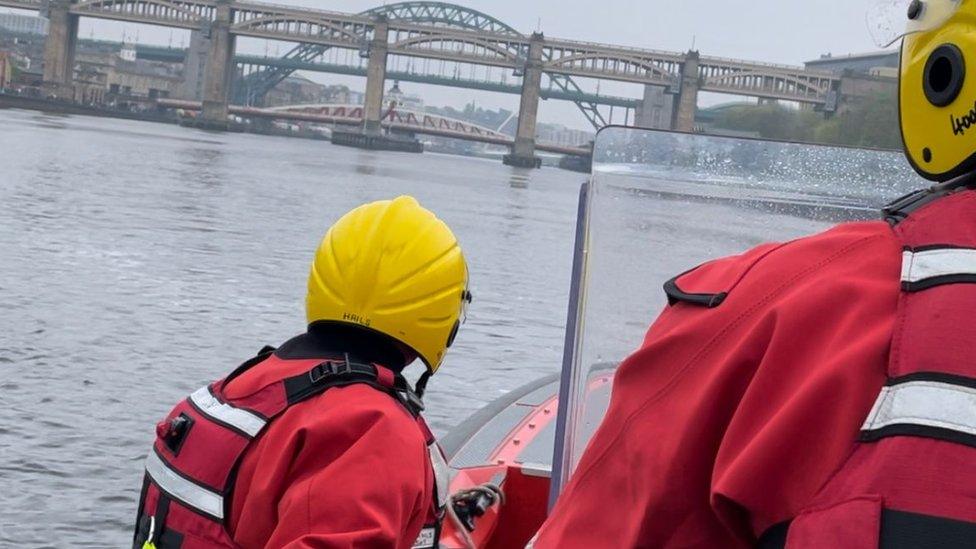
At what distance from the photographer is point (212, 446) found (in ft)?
6.77

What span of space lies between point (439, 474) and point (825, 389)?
1330 millimetres

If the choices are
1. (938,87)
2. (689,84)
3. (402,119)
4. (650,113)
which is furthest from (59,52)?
(938,87)

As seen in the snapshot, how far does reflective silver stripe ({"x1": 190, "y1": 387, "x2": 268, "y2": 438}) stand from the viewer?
2.04 m

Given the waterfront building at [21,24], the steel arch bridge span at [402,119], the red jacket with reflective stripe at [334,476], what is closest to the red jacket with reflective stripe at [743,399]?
the red jacket with reflective stripe at [334,476]

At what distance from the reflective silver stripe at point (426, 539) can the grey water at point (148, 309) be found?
22.1 inches

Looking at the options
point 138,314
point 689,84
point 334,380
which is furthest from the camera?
point 689,84

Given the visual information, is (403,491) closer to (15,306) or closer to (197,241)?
(15,306)

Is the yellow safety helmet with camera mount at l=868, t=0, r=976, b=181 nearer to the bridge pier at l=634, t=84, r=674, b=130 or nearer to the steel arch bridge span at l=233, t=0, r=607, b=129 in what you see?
the bridge pier at l=634, t=84, r=674, b=130

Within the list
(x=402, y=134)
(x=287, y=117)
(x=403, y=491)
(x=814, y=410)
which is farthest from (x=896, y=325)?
(x=402, y=134)

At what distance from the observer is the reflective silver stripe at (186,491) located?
2036 millimetres

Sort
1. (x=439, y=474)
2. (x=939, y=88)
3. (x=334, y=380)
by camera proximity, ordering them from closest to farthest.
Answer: (x=939, y=88) < (x=334, y=380) < (x=439, y=474)

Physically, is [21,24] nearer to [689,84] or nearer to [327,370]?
[689,84]

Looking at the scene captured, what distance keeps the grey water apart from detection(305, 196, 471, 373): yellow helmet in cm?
42

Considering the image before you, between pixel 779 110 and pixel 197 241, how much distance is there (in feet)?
30.9
